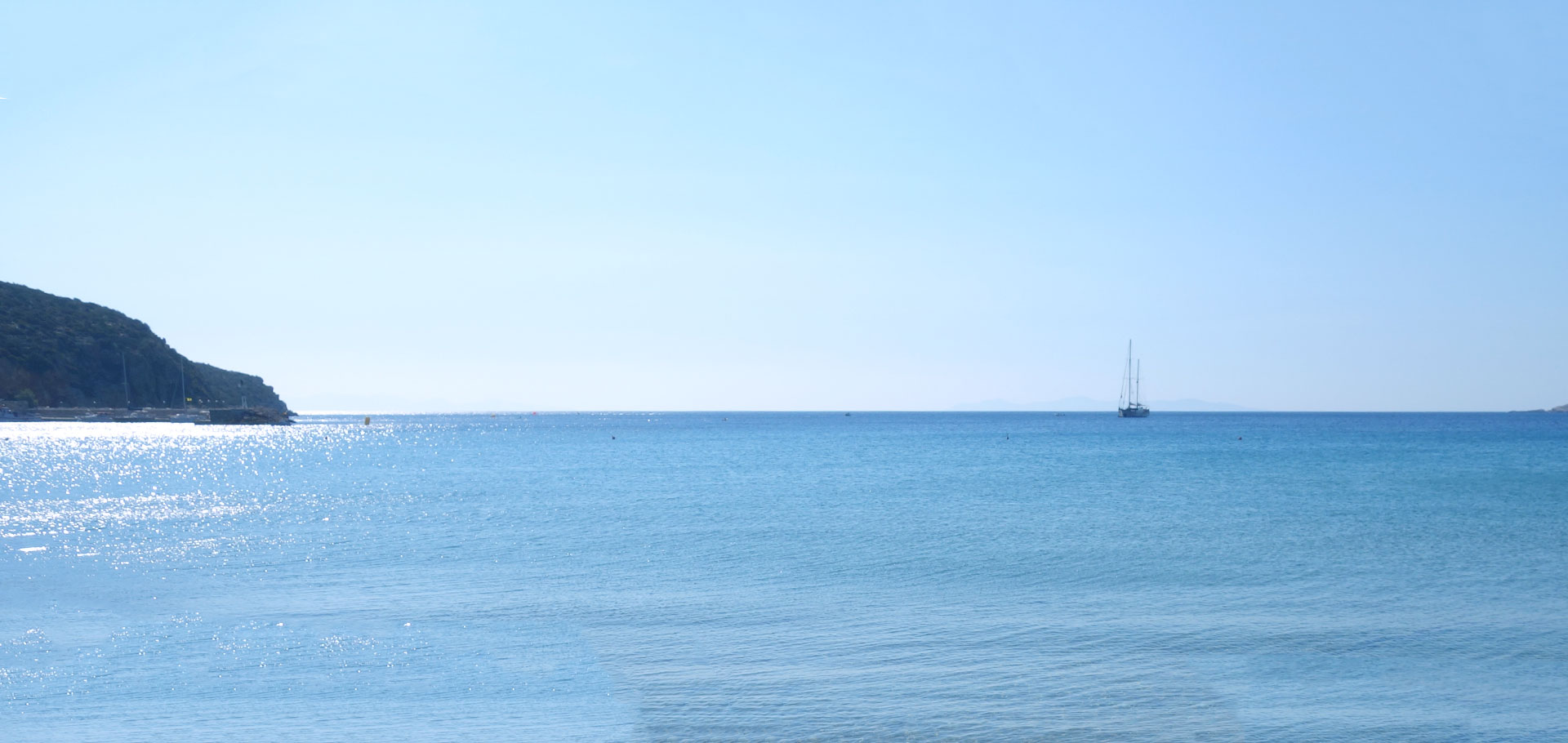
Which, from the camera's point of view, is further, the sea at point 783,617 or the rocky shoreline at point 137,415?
the rocky shoreline at point 137,415

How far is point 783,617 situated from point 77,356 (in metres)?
128

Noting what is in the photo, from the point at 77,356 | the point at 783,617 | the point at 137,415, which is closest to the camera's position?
the point at 783,617

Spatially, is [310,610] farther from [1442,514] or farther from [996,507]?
[1442,514]

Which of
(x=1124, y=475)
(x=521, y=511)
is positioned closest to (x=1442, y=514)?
(x=1124, y=475)

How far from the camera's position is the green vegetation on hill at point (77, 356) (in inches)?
4496

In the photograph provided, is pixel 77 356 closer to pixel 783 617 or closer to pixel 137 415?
pixel 137 415

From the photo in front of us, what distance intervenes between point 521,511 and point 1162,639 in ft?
68.3

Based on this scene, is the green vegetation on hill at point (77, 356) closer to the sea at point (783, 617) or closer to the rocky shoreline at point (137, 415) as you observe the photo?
the rocky shoreline at point (137, 415)

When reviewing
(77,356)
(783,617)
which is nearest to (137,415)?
(77,356)

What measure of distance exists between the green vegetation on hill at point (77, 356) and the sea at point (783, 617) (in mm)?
92788

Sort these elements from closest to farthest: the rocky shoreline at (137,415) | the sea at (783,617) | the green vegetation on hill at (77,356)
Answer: the sea at (783,617), the rocky shoreline at (137,415), the green vegetation on hill at (77,356)

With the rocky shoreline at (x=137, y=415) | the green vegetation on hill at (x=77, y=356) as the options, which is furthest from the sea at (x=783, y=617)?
the green vegetation on hill at (x=77, y=356)

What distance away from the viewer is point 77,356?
394 ft

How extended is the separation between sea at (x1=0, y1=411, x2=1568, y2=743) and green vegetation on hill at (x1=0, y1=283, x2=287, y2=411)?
92788 millimetres
